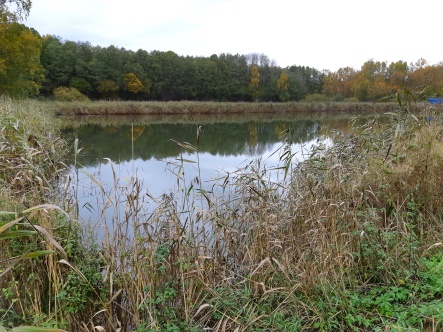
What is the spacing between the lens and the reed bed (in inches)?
1046

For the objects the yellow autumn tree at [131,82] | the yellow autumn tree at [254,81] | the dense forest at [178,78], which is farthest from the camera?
the yellow autumn tree at [254,81]

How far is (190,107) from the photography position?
1219 inches

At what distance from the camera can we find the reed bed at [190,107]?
2656 centimetres

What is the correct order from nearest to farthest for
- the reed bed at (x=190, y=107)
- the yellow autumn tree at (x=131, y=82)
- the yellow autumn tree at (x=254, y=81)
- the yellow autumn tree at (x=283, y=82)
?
1. the reed bed at (x=190, y=107)
2. the yellow autumn tree at (x=131, y=82)
3. the yellow autumn tree at (x=254, y=81)
4. the yellow autumn tree at (x=283, y=82)

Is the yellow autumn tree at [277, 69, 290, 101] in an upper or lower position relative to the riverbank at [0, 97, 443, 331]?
upper

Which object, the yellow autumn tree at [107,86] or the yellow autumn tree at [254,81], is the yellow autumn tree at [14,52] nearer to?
the yellow autumn tree at [107,86]

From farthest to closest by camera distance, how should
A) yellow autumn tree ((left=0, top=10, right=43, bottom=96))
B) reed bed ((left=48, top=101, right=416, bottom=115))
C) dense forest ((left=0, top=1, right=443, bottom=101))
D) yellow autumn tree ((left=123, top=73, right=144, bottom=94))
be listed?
yellow autumn tree ((left=123, top=73, right=144, bottom=94)) → dense forest ((left=0, top=1, right=443, bottom=101)) → reed bed ((left=48, top=101, right=416, bottom=115)) → yellow autumn tree ((left=0, top=10, right=43, bottom=96))

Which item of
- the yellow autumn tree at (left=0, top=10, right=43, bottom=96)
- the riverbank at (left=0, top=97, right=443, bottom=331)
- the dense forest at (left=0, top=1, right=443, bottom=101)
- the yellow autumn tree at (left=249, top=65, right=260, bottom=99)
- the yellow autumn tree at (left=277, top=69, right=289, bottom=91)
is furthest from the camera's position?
the yellow autumn tree at (left=277, top=69, right=289, bottom=91)

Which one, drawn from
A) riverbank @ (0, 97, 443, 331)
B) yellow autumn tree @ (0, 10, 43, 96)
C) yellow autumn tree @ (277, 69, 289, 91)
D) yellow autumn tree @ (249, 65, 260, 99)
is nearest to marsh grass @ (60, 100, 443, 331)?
riverbank @ (0, 97, 443, 331)

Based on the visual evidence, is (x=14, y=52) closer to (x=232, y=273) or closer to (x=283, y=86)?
(x=232, y=273)

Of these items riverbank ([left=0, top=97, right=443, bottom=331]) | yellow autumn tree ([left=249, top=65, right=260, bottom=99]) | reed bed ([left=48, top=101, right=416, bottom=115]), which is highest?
yellow autumn tree ([left=249, top=65, right=260, bottom=99])

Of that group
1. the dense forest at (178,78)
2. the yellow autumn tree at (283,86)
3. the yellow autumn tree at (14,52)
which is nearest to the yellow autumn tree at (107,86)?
the dense forest at (178,78)

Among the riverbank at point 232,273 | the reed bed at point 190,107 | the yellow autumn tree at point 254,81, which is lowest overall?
the riverbank at point 232,273

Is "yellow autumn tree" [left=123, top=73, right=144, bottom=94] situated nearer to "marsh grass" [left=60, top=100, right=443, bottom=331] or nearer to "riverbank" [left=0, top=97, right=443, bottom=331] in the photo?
"marsh grass" [left=60, top=100, right=443, bottom=331]
